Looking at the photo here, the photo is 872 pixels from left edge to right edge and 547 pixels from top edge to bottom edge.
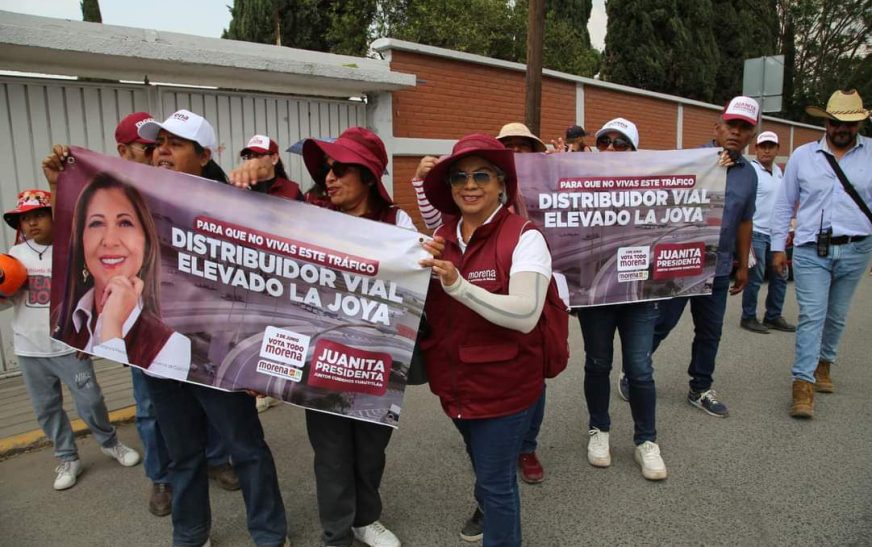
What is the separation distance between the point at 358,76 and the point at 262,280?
17.0ft

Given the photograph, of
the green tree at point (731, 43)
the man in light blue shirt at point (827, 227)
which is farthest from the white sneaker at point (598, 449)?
the green tree at point (731, 43)

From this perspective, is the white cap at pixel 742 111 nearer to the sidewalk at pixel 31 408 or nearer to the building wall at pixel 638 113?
the sidewalk at pixel 31 408

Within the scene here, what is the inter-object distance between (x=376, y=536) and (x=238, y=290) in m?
1.29

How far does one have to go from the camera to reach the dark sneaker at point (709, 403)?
4312 mm

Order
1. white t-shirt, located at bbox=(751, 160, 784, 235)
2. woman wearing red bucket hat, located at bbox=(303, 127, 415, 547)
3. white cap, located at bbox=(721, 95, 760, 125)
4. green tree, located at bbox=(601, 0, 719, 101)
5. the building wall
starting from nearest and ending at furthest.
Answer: woman wearing red bucket hat, located at bbox=(303, 127, 415, 547) → white cap, located at bbox=(721, 95, 760, 125) → white t-shirt, located at bbox=(751, 160, 784, 235) → the building wall → green tree, located at bbox=(601, 0, 719, 101)

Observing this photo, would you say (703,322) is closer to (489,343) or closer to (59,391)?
(489,343)

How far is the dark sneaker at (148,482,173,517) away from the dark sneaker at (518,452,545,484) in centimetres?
187

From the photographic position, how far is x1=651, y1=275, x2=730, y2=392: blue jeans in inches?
164

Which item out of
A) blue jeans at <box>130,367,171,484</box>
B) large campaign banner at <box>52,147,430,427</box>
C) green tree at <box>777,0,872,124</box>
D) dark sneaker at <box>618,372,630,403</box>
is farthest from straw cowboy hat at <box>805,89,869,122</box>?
green tree at <box>777,0,872,124</box>

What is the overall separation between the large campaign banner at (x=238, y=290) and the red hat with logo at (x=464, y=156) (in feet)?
1.11

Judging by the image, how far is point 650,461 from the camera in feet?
11.3

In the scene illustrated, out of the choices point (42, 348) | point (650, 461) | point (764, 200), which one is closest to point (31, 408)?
point (42, 348)

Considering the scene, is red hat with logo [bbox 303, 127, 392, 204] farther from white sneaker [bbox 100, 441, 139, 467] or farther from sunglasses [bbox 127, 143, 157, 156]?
white sneaker [bbox 100, 441, 139, 467]

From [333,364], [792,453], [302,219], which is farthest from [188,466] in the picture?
[792,453]
